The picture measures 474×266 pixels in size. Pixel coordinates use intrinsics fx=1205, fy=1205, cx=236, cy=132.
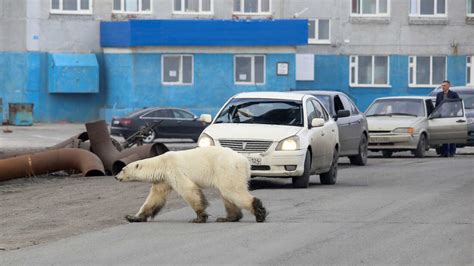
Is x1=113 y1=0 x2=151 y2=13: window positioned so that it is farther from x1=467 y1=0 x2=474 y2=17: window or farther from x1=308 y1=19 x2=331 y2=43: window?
x1=467 y1=0 x2=474 y2=17: window

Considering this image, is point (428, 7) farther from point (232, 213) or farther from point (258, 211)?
point (258, 211)

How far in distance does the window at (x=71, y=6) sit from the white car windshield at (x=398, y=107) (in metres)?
23.3

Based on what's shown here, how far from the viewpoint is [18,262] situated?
37.4 ft

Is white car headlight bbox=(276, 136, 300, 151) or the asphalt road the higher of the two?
white car headlight bbox=(276, 136, 300, 151)

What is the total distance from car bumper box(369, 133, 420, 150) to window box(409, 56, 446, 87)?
25.4 m

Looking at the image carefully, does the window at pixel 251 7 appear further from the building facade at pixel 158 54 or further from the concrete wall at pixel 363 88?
the concrete wall at pixel 363 88

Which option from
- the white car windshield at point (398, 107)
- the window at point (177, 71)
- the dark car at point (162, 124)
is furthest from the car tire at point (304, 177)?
the window at point (177, 71)

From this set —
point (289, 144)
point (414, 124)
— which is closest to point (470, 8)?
point (414, 124)

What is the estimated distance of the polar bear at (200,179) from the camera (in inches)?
549

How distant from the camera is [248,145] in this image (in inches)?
729

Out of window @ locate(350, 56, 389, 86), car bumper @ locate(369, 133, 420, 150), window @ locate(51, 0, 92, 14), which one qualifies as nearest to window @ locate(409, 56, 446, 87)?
window @ locate(350, 56, 389, 86)

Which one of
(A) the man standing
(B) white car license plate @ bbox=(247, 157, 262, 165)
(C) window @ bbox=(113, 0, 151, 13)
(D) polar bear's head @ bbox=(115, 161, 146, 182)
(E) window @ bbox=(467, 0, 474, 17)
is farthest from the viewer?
(E) window @ bbox=(467, 0, 474, 17)

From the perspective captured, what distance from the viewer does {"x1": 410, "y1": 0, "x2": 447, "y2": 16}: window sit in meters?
54.6

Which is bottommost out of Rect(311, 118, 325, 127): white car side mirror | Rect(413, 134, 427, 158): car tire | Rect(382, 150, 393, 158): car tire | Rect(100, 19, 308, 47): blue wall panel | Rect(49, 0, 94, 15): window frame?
Rect(382, 150, 393, 158): car tire
